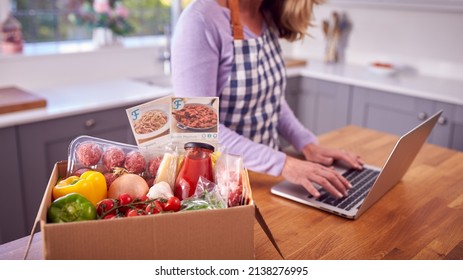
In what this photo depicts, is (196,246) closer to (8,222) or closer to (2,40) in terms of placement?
(8,222)

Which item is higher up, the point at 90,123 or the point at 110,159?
the point at 110,159

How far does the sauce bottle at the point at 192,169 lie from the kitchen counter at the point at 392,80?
1.95m

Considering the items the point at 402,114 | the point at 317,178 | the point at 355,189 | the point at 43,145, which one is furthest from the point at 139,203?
the point at 402,114

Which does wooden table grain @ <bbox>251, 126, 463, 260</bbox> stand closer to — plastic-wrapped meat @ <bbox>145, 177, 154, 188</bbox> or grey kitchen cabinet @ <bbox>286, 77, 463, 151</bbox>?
plastic-wrapped meat @ <bbox>145, 177, 154, 188</bbox>

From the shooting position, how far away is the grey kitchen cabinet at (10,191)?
79.3 inches

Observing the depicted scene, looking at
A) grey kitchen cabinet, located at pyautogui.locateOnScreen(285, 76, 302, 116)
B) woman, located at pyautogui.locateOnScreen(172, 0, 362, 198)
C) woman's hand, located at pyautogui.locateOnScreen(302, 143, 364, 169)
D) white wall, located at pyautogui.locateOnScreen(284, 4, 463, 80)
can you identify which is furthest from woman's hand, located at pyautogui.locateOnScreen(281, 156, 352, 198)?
grey kitchen cabinet, located at pyautogui.locateOnScreen(285, 76, 302, 116)

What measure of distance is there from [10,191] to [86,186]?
1383 millimetres

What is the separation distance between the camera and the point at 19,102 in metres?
2.11

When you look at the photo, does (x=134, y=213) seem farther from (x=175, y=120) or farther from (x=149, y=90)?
(x=149, y=90)

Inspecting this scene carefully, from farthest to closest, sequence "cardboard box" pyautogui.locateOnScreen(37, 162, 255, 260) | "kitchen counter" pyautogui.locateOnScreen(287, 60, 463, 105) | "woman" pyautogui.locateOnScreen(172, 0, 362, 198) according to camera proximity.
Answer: "kitchen counter" pyautogui.locateOnScreen(287, 60, 463, 105) < "woman" pyautogui.locateOnScreen(172, 0, 362, 198) < "cardboard box" pyautogui.locateOnScreen(37, 162, 255, 260)

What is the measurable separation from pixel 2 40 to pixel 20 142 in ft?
2.56

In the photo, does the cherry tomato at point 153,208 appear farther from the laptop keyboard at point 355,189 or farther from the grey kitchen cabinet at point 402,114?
the grey kitchen cabinet at point 402,114

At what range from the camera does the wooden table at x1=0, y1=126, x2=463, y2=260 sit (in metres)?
1.01

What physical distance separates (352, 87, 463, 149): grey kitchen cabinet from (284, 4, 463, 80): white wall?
473 millimetres
